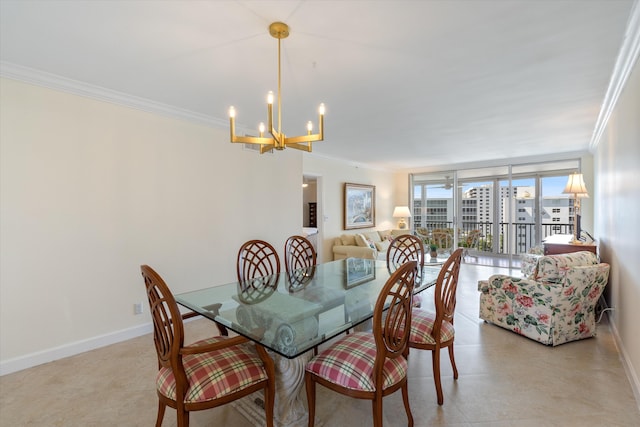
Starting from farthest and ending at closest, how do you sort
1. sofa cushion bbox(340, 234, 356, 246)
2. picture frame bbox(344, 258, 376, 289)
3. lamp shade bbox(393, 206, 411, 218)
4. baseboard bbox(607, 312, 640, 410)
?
lamp shade bbox(393, 206, 411, 218) < sofa cushion bbox(340, 234, 356, 246) < picture frame bbox(344, 258, 376, 289) < baseboard bbox(607, 312, 640, 410)

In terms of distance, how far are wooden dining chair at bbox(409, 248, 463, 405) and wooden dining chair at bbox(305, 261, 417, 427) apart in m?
0.38

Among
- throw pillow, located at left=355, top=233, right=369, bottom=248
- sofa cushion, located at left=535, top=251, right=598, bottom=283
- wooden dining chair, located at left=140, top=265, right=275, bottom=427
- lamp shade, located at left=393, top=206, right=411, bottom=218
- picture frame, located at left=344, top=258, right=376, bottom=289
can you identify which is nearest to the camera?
wooden dining chair, located at left=140, top=265, right=275, bottom=427

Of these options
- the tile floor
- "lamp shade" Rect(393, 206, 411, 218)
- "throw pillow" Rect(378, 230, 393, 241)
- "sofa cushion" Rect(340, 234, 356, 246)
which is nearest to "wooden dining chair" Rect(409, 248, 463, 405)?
the tile floor

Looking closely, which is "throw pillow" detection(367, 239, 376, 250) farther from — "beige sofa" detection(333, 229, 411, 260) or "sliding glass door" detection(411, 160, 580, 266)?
"sliding glass door" detection(411, 160, 580, 266)

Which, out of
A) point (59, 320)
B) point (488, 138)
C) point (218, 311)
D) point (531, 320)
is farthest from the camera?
point (488, 138)

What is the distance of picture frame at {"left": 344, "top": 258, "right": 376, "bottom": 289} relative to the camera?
2.65 m

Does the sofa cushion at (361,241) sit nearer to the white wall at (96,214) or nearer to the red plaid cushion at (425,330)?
the white wall at (96,214)

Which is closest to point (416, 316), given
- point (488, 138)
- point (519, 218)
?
point (488, 138)

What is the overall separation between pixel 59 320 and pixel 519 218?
26.6ft

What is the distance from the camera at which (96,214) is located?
9.15 feet

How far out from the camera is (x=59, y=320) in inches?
103

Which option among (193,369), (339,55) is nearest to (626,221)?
(339,55)

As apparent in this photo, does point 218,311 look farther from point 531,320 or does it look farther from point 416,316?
point 531,320

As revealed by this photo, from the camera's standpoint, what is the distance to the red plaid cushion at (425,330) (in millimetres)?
2021
